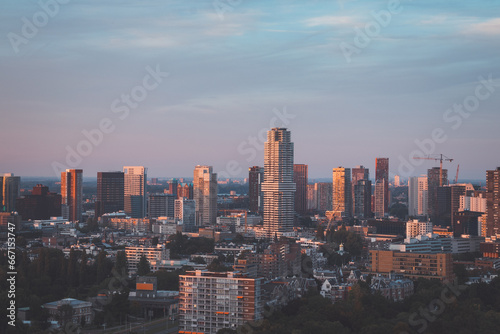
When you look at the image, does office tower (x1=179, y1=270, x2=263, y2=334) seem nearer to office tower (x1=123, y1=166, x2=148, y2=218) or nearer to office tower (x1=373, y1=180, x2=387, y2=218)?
office tower (x1=123, y1=166, x2=148, y2=218)

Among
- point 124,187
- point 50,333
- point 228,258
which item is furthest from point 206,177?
point 50,333

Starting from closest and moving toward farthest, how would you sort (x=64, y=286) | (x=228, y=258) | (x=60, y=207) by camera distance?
1. (x=64, y=286)
2. (x=228, y=258)
3. (x=60, y=207)

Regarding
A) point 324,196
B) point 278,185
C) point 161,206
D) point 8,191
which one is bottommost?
point 161,206

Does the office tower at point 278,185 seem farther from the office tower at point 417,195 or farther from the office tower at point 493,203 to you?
the office tower at point 417,195

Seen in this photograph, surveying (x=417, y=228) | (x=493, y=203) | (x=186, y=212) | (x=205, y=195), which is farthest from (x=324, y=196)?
(x=493, y=203)

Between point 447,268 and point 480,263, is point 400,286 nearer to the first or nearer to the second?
point 447,268

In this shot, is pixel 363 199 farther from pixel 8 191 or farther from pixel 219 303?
pixel 219 303

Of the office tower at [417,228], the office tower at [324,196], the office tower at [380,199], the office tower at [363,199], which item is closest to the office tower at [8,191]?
the office tower at [417,228]
